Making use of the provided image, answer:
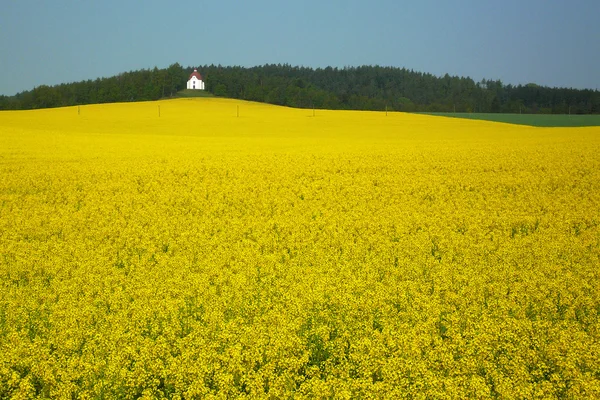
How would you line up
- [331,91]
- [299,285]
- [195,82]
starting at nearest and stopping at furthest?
[299,285], [195,82], [331,91]

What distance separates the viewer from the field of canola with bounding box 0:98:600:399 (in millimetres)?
5961

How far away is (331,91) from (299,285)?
412ft

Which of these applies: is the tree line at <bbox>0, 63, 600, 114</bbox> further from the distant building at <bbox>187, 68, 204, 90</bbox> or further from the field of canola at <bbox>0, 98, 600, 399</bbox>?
the field of canola at <bbox>0, 98, 600, 399</bbox>

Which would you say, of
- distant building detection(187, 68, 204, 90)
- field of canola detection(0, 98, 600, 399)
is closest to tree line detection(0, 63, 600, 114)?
distant building detection(187, 68, 204, 90)

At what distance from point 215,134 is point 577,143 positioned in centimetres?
A: 2756

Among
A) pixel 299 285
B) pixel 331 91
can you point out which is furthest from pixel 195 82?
pixel 299 285

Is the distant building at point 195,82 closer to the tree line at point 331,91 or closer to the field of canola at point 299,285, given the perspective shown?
the tree line at point 331,91

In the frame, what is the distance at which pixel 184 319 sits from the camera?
7.47m

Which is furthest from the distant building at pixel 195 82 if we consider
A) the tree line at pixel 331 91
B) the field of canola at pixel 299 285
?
the field of canola at pixel 299 285

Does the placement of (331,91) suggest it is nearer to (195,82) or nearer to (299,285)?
(195,82)

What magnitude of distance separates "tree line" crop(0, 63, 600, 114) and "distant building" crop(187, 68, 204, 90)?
4.41 ft

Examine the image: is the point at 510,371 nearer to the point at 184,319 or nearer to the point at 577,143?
the point at 184,319

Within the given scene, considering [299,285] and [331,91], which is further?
[331,91]

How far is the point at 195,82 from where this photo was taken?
126m
